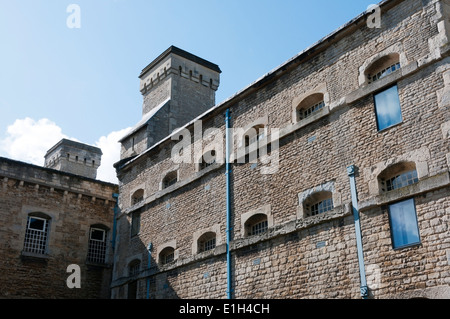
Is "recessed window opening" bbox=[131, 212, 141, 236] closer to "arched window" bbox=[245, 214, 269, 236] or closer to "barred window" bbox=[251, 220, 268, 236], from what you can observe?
"arched window" bbox=[245, 214, 269, 236]

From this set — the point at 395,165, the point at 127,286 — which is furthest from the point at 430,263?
the point at 127,286

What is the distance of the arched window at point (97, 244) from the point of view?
75.4 feet

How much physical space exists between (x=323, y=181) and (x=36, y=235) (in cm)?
1269

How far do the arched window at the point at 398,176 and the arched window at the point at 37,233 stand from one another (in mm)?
14121

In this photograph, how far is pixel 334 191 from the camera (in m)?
14.0

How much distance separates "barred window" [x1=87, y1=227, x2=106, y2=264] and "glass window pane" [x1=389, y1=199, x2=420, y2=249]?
14.1 meters

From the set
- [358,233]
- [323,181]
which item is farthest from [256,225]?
[358,233]

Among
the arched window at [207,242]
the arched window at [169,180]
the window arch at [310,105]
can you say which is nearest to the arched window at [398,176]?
the window arch at [310,105]

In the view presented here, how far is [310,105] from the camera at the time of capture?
1591 cm

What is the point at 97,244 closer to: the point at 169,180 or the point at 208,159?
the point at 169,180

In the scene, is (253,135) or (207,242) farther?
(207,242)

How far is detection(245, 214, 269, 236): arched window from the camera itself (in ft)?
52.0

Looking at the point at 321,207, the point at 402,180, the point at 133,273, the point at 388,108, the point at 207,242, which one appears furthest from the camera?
the point at 133,273

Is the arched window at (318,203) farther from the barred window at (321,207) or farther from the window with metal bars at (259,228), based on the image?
the window with metal bars at (259,228)
